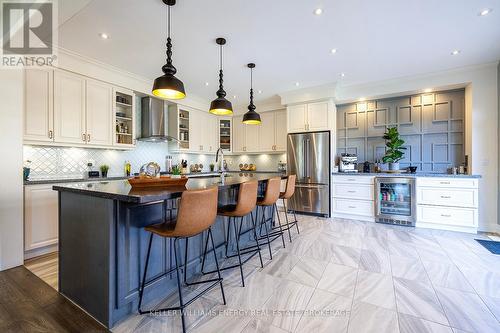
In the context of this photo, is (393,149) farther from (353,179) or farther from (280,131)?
(280,131)

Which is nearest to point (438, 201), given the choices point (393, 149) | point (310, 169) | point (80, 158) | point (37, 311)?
point (393, 149)

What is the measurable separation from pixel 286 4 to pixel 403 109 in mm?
3726

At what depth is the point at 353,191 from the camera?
446 centimetres

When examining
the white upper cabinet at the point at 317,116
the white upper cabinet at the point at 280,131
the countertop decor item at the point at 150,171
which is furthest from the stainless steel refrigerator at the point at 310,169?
the countertop decor item at the point at 150,171

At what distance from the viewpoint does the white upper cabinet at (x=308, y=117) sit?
470 centimetres

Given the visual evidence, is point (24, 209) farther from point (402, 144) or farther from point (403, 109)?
point (403, 109)

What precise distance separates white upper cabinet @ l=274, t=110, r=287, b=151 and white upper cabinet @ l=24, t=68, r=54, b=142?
14.7 ft

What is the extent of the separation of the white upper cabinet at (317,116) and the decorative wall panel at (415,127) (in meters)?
0.76

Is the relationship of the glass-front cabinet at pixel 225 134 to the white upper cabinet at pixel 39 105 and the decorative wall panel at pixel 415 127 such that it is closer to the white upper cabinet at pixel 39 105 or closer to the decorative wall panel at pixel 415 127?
the decorative wall panel at pixel 415 127

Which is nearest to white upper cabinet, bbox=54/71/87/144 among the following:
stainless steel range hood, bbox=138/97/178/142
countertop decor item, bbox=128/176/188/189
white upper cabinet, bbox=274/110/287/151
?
stainless steel range hood, bbox=138/97/178/142

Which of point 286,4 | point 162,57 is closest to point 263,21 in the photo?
point 286,4

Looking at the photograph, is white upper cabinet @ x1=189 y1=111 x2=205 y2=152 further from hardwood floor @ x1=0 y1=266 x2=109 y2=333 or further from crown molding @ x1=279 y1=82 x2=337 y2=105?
hardwood floor @ x1=0 y1=266 x2=109 y2=333

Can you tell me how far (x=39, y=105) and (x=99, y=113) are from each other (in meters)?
0.75

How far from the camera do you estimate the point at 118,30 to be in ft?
8.66
